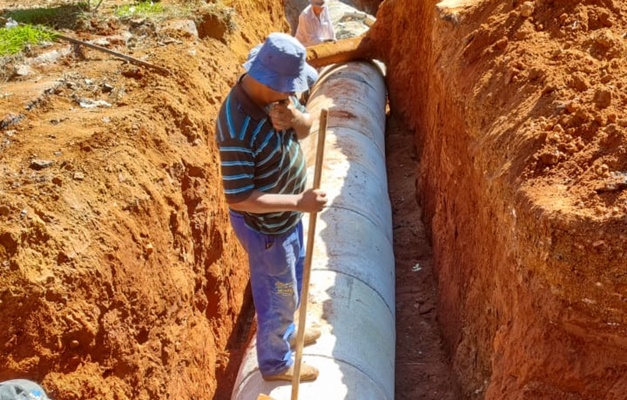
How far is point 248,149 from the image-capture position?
399 centimetres

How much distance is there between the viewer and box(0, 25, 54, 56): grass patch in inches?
272

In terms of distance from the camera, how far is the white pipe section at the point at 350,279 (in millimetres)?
A: 4875

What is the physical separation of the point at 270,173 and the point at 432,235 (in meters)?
3.33

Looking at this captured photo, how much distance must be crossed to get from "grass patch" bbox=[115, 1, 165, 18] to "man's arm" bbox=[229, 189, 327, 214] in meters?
5.08

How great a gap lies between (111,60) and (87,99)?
3.27ft

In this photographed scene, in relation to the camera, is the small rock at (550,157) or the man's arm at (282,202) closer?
the small rock at (550,157)

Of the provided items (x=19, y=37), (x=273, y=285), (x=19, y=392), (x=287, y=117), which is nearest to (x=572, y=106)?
(x=287, y=117)

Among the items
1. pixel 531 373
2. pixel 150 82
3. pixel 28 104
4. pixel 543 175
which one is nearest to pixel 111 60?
pixel 150 82

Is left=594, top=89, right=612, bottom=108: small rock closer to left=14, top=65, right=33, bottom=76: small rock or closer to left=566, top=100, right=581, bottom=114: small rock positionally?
left=566, top=100, right=581, bottom=114: small rock

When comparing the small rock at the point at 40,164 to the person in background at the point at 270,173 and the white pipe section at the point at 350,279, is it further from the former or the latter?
the white pipe section at the point at 350,279

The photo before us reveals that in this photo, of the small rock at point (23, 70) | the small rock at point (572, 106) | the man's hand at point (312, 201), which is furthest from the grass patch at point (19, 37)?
the small rock at point (572, 106)

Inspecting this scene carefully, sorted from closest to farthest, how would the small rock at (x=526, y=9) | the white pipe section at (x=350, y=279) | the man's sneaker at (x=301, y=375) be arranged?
the man's sneaker at (x=301, y=375), the white pipe section at (x=350, y=279), the small rock at (x=526, y=9)

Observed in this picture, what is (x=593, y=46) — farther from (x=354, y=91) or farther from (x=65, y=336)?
(x=354, y=91)

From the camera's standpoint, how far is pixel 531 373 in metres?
3.54
